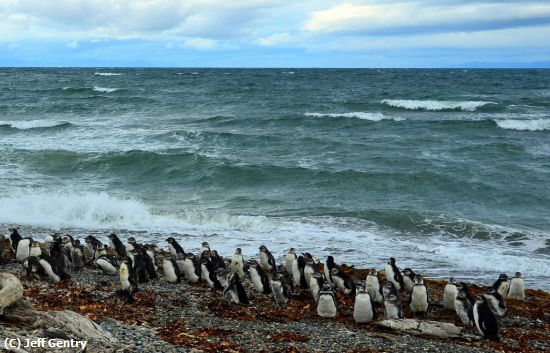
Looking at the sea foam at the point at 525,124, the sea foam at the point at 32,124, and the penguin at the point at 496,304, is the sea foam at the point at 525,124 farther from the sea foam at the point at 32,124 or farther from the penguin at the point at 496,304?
the penguin at the point at 496,304

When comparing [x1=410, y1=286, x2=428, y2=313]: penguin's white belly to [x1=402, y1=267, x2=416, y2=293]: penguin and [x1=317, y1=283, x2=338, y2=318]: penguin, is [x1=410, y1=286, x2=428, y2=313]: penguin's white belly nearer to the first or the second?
[x1=402, y1=267, x2=416, y2=293]: penguin

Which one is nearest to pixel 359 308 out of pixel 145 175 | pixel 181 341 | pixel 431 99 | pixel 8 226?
pixel 181 341

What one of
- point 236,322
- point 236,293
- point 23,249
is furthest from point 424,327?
point 23,249

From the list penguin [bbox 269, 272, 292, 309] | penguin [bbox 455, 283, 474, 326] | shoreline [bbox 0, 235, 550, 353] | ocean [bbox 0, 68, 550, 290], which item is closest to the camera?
shoreline [bbox 0, 235, 550, 353]

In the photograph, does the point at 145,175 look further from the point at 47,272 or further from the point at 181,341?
the point at 181,341

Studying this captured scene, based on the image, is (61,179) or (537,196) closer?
(537,196)

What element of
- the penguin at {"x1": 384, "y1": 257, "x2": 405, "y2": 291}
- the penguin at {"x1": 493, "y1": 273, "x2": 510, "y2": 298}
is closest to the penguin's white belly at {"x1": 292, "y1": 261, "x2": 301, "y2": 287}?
the penguin at {"x1": 384, "y1": 257, "x2": 405, "y2": 291}

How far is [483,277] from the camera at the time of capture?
15766 mm

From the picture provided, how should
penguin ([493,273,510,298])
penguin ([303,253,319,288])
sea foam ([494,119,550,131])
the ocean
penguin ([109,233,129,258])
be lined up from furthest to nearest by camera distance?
sea foam ([494,119,550,131]), the ocean, penguin ([109,233,129,258]), penguin ([493,273,510,298]), penguin ([303,253,319,288])

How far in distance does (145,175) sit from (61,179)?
3.74m

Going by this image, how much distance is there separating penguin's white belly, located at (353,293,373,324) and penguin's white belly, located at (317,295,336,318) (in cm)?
45

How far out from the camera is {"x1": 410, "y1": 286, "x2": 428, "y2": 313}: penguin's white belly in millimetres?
12203

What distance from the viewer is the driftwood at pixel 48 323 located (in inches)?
316

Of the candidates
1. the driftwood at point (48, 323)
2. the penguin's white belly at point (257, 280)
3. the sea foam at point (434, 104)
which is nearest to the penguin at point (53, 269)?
the penguin's white belly at point (257, 280)
